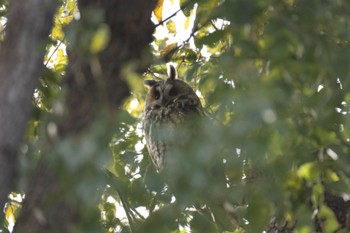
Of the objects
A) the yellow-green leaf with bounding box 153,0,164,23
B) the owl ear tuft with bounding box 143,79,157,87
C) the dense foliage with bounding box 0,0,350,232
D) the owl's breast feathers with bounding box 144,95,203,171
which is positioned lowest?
the dense foliage with bounding box 0,0,350,232

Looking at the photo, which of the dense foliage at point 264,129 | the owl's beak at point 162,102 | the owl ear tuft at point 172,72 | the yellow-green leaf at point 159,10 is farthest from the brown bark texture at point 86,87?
the owl's beak at point 162,102

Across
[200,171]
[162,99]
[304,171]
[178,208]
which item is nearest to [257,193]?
[304,171]

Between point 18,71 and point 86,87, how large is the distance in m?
0.33

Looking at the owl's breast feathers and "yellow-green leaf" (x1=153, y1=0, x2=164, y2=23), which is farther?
the owl's breast feathers

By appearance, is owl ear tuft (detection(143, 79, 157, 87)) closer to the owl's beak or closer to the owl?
the owl

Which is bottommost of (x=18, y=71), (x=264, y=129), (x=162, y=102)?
(x=264, y=129)

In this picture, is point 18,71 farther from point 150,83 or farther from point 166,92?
point 150,83

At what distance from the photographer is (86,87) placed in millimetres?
1631

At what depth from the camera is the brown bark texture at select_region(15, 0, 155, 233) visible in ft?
4.65

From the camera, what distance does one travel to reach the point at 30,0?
1.35m

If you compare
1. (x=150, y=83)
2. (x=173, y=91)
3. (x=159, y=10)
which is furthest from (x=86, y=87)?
(x=150, y=83)

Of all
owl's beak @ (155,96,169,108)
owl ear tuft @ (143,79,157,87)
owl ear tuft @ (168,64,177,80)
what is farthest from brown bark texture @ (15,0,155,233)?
owl ear tuft @ (143,79,157,87)

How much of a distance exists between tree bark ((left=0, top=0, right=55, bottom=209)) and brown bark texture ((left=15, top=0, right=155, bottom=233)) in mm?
74

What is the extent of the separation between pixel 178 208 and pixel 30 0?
1.40 feet
